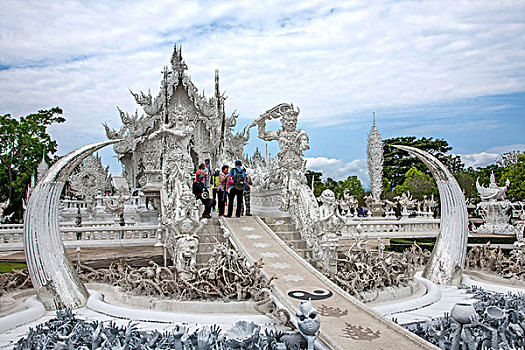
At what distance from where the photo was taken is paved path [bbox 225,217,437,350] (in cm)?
427

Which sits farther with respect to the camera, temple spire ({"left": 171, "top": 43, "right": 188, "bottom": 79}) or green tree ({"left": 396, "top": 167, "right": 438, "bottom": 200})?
green tree ({"left": 396, "top": 167, "right": 438, "bottom": 200})

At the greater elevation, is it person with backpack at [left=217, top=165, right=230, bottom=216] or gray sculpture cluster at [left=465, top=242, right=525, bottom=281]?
person with backpack at [left=217, top=165, right=230, bottom=216]

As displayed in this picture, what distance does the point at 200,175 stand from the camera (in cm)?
993

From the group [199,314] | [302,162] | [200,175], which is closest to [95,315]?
[199,314]

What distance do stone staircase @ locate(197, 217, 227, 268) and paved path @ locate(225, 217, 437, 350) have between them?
1.04ft

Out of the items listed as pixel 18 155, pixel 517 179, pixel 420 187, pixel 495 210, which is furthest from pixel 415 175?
pixel 18 155

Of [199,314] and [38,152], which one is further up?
[38,152]

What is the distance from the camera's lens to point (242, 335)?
4.38 metres

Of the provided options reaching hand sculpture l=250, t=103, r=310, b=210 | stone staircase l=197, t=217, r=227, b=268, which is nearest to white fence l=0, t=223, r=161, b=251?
stone staircase l=197, t=217, r=227, b=268

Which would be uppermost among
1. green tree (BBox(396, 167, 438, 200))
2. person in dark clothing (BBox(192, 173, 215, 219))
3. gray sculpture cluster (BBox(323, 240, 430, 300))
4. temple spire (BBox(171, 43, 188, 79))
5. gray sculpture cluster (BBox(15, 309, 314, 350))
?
temple spire (BBox(171, 43, 188, 79))

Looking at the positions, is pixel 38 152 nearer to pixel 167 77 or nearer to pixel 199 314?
pixel 167 77

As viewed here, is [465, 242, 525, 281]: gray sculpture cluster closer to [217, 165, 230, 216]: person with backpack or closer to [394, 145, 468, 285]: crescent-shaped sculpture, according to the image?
[394, 145, 468, 285]: crescent-shaped sculpture

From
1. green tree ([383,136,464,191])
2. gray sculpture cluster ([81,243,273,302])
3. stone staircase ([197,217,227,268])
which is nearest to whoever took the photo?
gray sculpture cluster ([81,243,273,302])

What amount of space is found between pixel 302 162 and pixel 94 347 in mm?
6233
